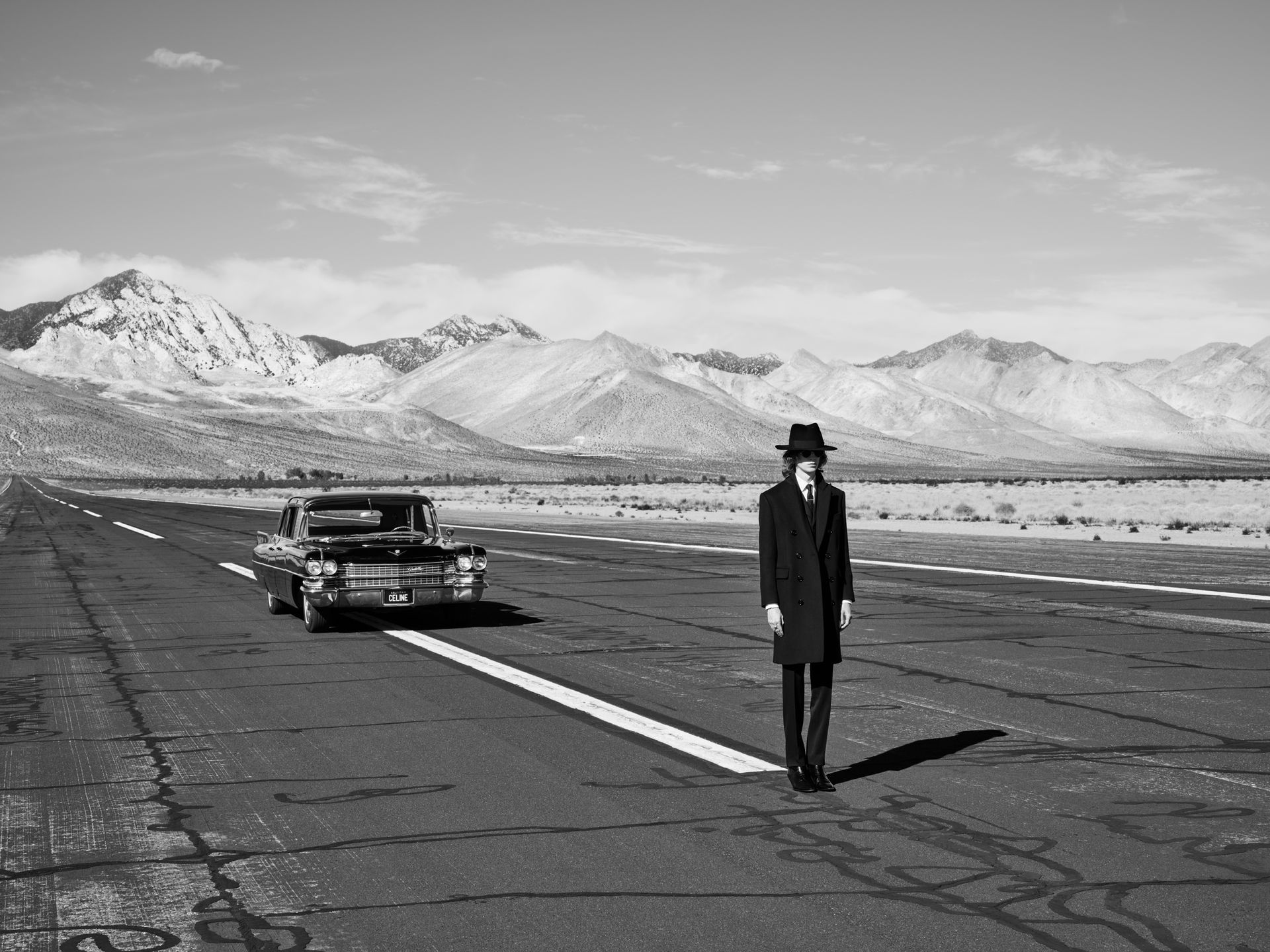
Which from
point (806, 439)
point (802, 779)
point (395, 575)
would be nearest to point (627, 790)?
point (802, 779)

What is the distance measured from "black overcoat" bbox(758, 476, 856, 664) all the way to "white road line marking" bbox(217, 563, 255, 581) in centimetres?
1595

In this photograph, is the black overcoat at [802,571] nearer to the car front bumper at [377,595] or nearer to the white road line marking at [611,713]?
the white road line marking at [611,713]

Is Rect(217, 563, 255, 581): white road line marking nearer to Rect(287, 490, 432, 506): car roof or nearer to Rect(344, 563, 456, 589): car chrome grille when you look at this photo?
Rect(287, 490, 432, 506): car roof

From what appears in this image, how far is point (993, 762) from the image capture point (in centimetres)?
778

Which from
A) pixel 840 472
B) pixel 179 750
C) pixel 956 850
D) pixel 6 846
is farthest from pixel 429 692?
pixel 840 472

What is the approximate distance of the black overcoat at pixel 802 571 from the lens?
7051mm

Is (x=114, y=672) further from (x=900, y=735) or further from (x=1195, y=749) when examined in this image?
(x=1195, y=749)

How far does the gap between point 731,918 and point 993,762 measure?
3094 millimetres

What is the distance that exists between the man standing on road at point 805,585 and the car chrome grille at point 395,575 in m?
7.62

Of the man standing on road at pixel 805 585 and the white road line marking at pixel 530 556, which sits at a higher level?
the man standing on road at pixel 805 585

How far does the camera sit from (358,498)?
52.2ft

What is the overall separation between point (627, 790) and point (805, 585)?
1.42 metres

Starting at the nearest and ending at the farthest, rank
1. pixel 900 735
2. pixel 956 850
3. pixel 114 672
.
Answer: pixel 956 850, pixel 900 735, pixel 114 672

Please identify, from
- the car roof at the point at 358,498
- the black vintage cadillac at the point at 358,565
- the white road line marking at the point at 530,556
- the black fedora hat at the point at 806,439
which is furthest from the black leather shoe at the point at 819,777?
the white road line marking at the point at 530,556
